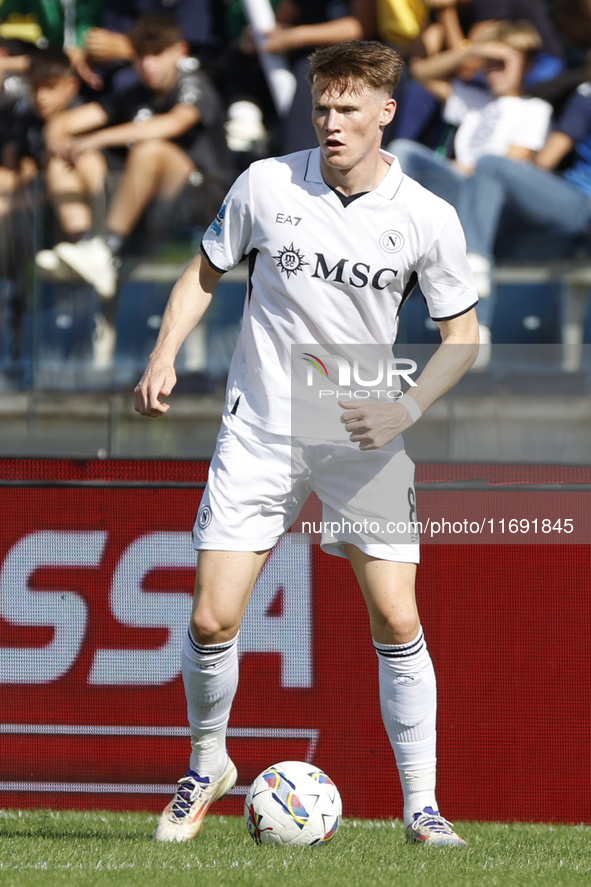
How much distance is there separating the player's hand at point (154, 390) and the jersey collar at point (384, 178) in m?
0.76

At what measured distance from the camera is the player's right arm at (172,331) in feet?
10.3

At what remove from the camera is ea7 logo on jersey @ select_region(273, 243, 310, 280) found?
3281 millimetres

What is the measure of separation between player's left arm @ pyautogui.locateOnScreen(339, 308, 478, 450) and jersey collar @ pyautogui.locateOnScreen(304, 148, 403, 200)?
1.42 feet

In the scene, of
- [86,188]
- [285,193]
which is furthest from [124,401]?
[285,193]

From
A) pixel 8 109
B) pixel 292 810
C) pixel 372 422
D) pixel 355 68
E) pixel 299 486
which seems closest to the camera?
pixel 372 422

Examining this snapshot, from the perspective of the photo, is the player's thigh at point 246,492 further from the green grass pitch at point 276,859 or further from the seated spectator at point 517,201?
the seated spectator at point 517,201

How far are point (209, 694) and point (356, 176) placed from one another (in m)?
1.64

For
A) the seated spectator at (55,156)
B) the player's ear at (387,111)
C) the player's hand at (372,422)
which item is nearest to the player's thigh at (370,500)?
the player's hand at (372,422)

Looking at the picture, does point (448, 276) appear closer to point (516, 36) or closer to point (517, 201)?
point (517, 201)

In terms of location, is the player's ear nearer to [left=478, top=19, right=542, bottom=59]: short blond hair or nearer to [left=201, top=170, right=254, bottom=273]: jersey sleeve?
[left=201, top=170, right=254, bottom=273]: jersey sleeve

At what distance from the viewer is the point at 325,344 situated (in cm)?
332

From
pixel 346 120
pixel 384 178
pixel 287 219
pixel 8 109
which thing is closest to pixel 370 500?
pixel 287 219

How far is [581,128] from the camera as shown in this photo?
20.0 feet

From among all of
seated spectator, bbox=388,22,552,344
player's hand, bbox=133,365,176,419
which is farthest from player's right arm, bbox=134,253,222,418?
seated spectator, bbox=388,22,552,344
